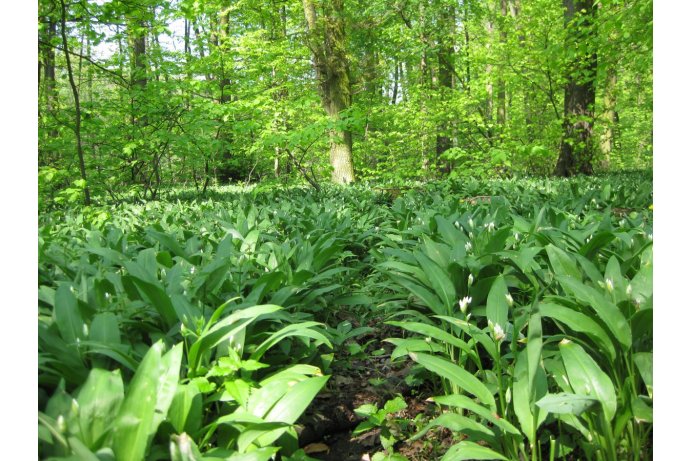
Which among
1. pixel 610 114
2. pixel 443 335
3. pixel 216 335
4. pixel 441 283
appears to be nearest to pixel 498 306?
pixel 443 335

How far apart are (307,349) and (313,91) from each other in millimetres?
10723

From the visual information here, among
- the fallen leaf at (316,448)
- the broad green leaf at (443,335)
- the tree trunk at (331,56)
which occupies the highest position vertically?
the tree trunk at (331,56)

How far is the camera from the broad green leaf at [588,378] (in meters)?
1.45

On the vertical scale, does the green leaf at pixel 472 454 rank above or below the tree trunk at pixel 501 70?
below

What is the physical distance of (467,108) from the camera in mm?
11930

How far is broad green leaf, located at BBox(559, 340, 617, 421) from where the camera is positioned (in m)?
1.45

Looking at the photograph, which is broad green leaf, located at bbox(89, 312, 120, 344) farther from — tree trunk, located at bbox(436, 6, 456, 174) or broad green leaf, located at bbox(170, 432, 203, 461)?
tree trunk, located at bbox(436, 6, 456, 174)

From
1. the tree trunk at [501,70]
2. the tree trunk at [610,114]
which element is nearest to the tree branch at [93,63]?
the tree trunk at [501,70]

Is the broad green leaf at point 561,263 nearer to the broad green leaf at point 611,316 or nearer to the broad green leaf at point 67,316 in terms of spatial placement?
the broad green leaf at point 611,316

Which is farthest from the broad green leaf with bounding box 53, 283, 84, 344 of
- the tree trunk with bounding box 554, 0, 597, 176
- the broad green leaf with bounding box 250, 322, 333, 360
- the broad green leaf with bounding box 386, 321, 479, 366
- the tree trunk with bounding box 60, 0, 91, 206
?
the tree trunk with bounding box 554, 0, 597, 176

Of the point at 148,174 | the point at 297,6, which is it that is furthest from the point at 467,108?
the point at 148,174
